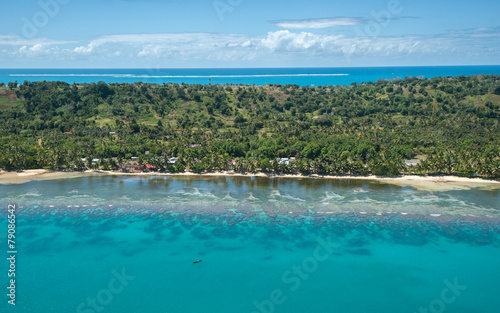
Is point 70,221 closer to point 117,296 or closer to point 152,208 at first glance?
point 152,208

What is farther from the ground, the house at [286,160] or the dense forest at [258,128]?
the dense forest at [258,128]

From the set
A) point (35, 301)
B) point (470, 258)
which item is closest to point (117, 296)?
point (35, 301)

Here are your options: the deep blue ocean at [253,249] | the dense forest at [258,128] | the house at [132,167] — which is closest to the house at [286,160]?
the dense forest at [258,128]

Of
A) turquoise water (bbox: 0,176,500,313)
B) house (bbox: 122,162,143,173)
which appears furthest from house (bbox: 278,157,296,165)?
house (bbox: 122,162,143,173)

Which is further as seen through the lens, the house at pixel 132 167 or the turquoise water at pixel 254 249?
the house at pixel 132 167

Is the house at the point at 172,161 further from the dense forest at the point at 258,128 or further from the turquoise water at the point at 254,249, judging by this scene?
the turquoise water at the point at 254,249

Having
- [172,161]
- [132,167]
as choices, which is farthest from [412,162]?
[132,167]

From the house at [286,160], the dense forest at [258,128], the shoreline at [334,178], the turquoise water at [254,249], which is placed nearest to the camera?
the turquoise water at [254,249]
